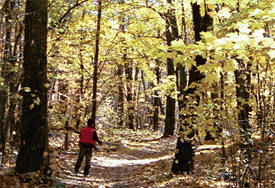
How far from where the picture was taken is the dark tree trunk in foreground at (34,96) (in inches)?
263

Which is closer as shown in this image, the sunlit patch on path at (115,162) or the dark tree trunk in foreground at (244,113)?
the dark tree trunk in foreground at (244,113)

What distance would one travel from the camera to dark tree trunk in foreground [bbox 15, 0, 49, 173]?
6.68m

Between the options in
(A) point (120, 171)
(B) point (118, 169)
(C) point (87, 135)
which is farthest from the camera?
(B) point (118, 169)

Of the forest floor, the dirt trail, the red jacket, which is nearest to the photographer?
the forest floor

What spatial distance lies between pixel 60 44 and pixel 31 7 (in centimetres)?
679

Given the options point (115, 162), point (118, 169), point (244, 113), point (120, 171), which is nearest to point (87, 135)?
point (120, 171)

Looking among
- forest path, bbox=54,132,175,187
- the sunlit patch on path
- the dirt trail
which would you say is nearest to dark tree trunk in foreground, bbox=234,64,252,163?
the dirt trail

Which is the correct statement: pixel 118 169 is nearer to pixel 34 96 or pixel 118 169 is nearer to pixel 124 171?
pixel 124 171

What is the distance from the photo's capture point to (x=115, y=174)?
1109cm

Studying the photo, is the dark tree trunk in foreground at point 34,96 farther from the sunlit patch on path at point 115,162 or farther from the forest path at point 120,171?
the sunlit patch on path at point 115,162

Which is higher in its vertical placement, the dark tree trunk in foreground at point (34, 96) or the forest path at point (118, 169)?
the dark tree trunk in foreground at point (34, 96)

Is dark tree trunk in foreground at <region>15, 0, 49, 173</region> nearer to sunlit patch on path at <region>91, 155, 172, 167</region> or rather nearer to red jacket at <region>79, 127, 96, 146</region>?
red jacket at <region>79, 127, 96, 146</region>

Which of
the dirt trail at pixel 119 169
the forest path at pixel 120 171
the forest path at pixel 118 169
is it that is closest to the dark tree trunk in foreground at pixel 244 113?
the forest path at pixel 120 171

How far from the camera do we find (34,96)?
21.8 feet
